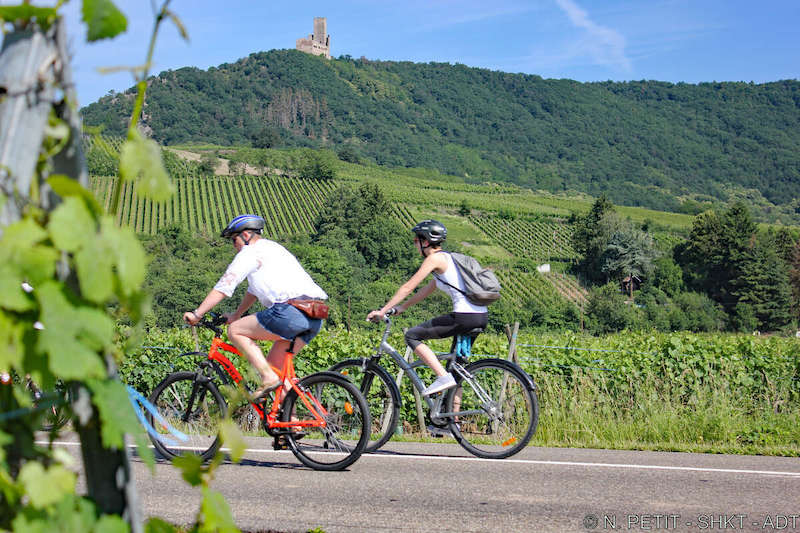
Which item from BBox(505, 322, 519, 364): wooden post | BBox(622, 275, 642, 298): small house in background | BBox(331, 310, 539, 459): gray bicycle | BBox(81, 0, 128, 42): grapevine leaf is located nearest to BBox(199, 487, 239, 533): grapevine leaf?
BBox(81, 0, 128, 42): grapevine leaf

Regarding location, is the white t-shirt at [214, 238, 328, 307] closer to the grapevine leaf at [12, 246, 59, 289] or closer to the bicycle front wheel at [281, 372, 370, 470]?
the bicycle front wheel at [281, 372, 370, 470]

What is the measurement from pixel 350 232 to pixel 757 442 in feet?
293

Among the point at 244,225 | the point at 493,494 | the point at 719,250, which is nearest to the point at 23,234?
the point at 493,494

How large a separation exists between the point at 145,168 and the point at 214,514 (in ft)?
1.90

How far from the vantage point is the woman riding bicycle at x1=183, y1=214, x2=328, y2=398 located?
18.4ft

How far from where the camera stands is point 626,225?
11075 centimetres

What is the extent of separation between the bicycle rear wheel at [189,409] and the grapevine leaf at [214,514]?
4757mm

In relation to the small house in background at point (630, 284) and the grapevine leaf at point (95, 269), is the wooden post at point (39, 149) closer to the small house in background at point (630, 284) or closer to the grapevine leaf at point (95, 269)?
the grapevine leaf at point (95, 269)

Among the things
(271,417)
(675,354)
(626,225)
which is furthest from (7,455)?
(626,225)

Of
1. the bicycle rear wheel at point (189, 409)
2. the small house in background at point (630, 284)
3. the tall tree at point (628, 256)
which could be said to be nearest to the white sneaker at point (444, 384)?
the bicycle rear wheel at point (189, 409)

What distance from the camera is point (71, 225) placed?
110 cm

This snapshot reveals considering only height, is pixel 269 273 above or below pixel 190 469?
above

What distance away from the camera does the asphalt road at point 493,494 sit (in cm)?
433

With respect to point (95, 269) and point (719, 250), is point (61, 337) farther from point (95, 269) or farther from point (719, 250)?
point (719, 250)
